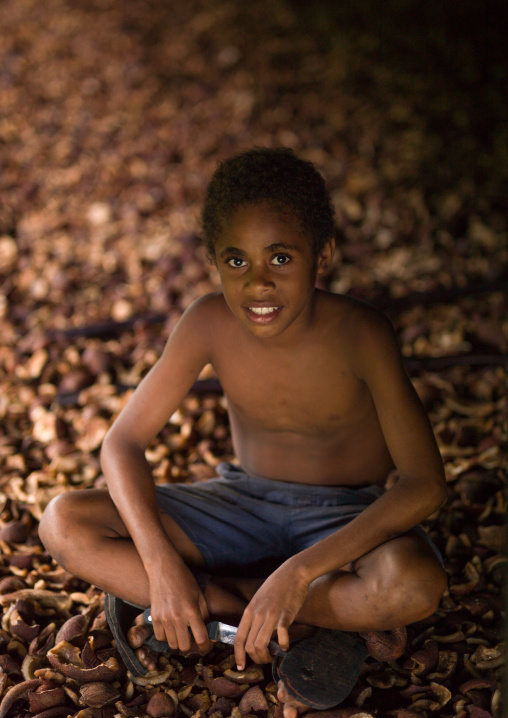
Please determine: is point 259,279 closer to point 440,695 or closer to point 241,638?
point 241,638

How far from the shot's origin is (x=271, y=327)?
1129 mm

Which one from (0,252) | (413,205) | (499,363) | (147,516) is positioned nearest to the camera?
(147,516)

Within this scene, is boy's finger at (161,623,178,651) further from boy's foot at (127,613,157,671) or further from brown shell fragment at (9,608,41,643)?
brown shell fragment at (9,608,41,643)

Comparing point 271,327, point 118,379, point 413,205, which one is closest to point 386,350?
point 271,327

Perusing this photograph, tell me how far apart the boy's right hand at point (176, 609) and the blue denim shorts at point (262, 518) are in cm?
16

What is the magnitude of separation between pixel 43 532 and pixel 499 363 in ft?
4.65

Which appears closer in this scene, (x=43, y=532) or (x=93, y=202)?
(x=43, y=532)

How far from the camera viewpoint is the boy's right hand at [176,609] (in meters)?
1.07

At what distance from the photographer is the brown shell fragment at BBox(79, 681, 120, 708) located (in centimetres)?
110

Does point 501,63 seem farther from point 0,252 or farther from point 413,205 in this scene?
point 0,252

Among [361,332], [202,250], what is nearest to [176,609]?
[361,332]

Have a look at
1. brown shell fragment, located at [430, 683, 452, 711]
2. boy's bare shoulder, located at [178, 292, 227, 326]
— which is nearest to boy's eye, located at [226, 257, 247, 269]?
boy's bare shoulder, located at [178, 292, 227, 326]

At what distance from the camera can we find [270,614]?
1024mm

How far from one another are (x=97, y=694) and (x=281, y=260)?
0.78m
